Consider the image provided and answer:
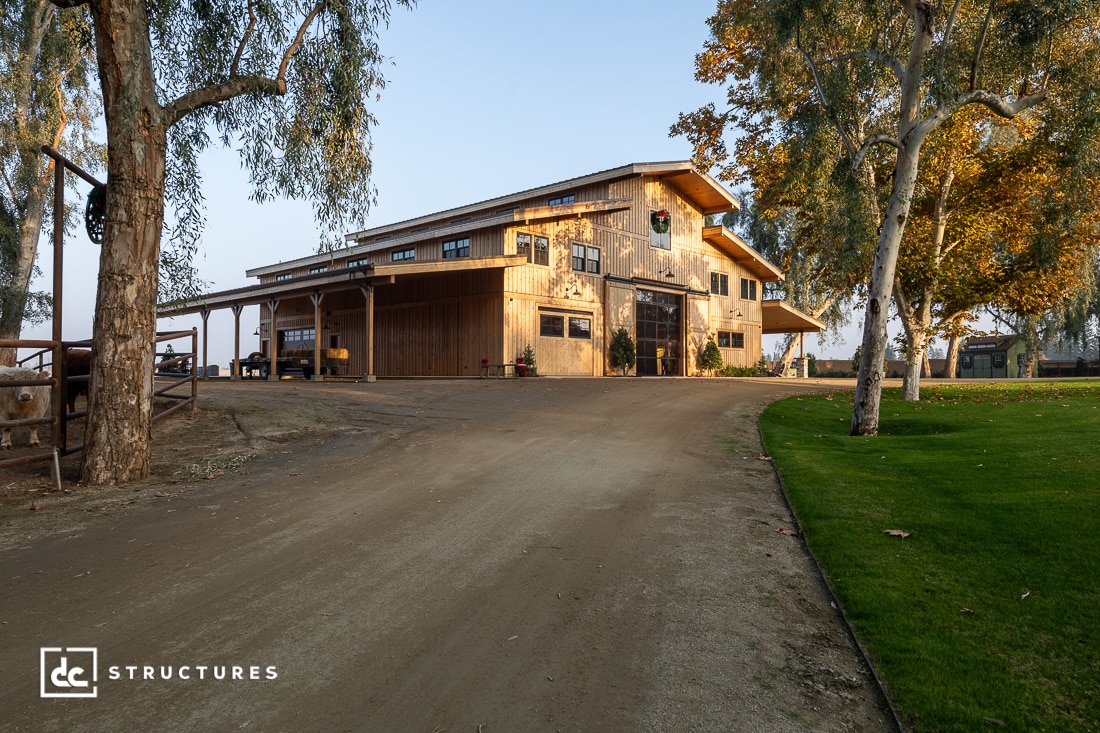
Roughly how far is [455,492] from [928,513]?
188 inches

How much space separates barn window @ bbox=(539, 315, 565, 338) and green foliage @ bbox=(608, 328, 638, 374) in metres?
2.84

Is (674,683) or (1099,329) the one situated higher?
(1099,329)

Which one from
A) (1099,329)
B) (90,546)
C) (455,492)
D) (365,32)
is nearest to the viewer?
(90,546)

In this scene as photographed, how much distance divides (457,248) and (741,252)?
52.9ft

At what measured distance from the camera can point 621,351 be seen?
88.2ft

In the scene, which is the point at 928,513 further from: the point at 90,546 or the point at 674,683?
the point at 90,546

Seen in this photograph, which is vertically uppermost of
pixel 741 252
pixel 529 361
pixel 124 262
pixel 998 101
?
pixel 741 252

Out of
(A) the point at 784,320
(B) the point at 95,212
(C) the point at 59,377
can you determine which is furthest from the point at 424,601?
(A) the point at 784,320

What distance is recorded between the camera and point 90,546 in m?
5.05

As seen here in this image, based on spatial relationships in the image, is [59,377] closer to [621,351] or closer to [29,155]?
[29,155]

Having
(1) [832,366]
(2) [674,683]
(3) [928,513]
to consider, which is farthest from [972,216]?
(1) [832,366]

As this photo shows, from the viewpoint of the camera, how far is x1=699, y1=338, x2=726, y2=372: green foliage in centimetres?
3122

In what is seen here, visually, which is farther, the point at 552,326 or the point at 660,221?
the point at 660,221

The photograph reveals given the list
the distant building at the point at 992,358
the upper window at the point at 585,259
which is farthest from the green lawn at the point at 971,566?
the distant building at the point at 992,358
